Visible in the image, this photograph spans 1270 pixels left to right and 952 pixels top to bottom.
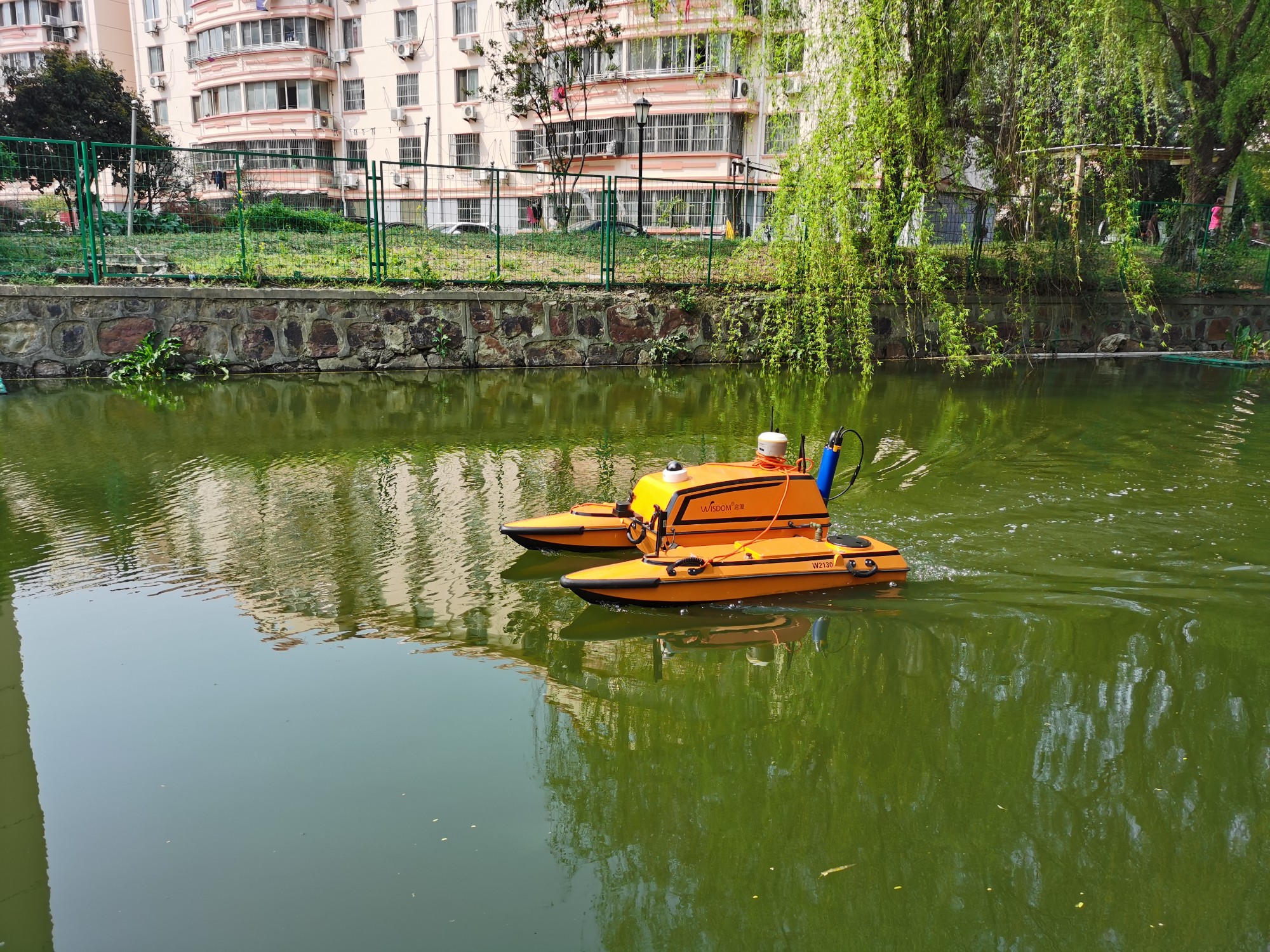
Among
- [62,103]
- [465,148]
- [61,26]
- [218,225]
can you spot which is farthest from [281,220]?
[61,26]

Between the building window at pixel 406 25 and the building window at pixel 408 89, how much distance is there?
1.40m

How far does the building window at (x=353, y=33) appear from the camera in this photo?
38219mm

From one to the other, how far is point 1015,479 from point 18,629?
24.8 ft

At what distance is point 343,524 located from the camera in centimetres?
701

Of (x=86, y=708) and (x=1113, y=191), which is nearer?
(x=86, y=708)

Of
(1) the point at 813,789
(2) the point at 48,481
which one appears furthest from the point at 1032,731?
(2) the point at 48,481

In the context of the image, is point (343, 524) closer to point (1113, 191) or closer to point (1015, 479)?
point (1015, 479)

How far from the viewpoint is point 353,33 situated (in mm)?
38531

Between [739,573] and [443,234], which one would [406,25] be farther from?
[739,573]

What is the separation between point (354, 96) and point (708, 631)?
39.0 meters

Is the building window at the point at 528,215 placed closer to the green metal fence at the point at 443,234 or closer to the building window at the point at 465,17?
the green metal fence at the point at 443,234

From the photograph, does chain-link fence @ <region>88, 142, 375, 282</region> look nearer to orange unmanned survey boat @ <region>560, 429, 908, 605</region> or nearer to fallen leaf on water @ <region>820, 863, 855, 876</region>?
orange unmanned survey boat @ <region>560, 429, 908, 605</region>

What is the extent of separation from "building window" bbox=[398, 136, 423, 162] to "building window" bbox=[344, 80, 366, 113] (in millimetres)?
2134

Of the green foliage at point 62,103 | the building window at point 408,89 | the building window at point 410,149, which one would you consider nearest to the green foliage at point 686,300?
the green foliage at point 62,103
